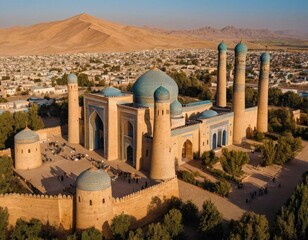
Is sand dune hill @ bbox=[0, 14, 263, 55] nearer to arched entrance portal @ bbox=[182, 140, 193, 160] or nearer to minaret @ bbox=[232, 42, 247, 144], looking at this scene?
minaret @ bbox=[232, 42, 247, 144]

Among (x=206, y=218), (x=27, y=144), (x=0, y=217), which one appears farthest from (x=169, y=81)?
(x=0, y=217)

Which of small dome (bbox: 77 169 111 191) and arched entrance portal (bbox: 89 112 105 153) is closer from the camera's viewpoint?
small dome (bbox: 77 169 111 191)

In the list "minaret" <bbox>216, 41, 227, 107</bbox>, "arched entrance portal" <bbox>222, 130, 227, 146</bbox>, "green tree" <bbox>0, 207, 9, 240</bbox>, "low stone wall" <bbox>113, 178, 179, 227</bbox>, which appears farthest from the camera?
"minaret" <bbox>216, 41, 227, 107</bbox>

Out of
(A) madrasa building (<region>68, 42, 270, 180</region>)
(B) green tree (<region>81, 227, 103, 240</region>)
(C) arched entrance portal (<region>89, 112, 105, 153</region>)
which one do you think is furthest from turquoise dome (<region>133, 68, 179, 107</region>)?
(B) green tree (<region>81, 227, 103, 240</region>)

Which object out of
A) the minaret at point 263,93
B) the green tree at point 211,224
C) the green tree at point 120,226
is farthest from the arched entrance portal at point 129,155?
the minaret at point 263,93

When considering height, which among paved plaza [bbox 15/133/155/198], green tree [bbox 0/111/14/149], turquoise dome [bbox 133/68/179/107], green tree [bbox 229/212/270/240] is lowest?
paved plaza [bbox 15/133/155/198]

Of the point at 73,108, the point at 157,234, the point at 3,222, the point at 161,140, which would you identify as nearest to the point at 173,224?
the point at 157,234

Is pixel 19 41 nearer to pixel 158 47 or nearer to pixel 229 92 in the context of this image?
pixel 158 47
